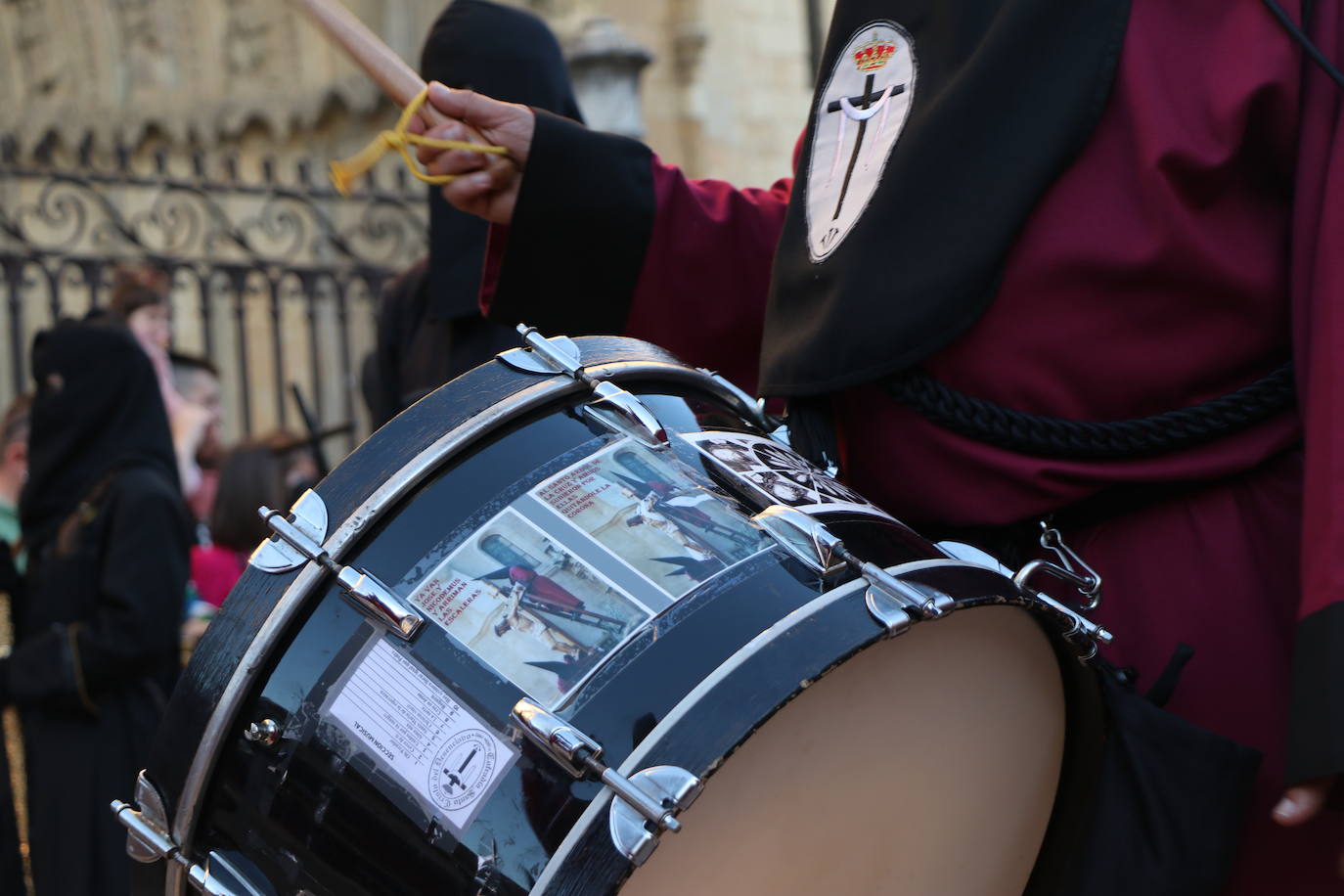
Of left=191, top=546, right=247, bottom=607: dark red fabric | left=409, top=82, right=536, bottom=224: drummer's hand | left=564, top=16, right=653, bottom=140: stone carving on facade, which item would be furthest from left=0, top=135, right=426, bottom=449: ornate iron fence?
left=409, top=82, right=536, bottom=224: drummer's hand

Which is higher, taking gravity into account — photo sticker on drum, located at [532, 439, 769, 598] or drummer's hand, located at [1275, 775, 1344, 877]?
photo sticker on drum, located at [532, 439, 769, 598]

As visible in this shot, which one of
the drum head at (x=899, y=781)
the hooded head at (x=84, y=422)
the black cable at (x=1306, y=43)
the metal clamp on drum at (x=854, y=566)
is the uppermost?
the black cable at (x=1306, y=43)

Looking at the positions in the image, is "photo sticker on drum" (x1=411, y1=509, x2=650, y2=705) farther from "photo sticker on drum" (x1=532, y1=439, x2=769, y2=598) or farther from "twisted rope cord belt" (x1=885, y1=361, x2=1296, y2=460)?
"twisted rope cord belt" (x1=885, y1=361, x2=1296, y2=460)

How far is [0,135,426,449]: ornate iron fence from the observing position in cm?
680

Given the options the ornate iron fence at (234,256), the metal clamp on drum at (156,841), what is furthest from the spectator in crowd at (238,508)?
the metal clamp on drum at (156,841)

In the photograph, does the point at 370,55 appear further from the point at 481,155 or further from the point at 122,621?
the point at 122,621

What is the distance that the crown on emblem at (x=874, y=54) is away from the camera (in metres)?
1.74

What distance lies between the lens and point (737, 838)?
1.34 meters

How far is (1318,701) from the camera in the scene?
1.34 metres

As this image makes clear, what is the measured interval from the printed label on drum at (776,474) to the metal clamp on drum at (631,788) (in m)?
0.33

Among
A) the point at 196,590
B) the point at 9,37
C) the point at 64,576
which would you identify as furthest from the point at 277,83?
the point at 64,576

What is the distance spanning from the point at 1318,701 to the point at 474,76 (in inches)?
94.9

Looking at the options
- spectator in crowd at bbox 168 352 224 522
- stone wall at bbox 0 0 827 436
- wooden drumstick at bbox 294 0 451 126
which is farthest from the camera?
stone wall at bbox 0 0 827 436

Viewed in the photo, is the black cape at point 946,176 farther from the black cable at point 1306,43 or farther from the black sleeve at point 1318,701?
the black sleeve at point 1318,701
